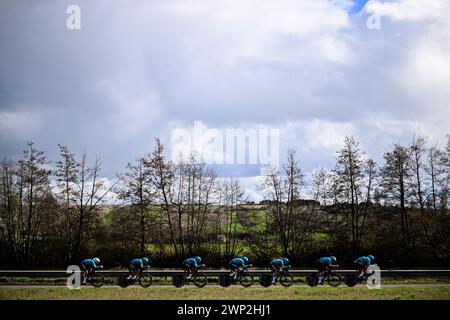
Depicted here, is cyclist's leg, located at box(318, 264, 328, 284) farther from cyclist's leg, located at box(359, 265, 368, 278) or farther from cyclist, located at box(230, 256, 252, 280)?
cyclist, located at box(230, 256, 252, 280)

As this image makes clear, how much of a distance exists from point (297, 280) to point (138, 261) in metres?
8.92

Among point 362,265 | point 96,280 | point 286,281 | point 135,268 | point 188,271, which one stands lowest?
point 286,281

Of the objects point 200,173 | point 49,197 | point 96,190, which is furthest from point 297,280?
point 49,197

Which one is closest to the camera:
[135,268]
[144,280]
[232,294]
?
[232,294]

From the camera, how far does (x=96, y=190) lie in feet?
122

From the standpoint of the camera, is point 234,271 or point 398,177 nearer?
point 234,271

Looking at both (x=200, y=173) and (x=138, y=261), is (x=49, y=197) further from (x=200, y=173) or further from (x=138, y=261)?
(x=138, y=261)

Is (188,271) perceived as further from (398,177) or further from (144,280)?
(398,177)

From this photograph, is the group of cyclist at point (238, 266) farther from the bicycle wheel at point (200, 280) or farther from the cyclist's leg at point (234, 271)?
the bicycle wheel at point (200, 280)

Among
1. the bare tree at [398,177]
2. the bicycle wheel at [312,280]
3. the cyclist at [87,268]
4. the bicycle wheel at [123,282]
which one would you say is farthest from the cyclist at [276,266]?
the bare tree at [398,177]

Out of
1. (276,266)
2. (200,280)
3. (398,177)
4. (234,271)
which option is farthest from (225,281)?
(398,177)

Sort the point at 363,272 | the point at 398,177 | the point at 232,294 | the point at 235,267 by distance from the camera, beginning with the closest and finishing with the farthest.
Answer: the point at 232,294, the point at 363,272, the point at 235,267, the point at 398,177

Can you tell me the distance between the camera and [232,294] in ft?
57.7

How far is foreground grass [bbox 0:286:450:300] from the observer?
16.5 metres
